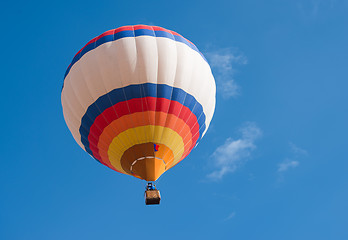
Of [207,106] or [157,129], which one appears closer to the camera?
[157,129]

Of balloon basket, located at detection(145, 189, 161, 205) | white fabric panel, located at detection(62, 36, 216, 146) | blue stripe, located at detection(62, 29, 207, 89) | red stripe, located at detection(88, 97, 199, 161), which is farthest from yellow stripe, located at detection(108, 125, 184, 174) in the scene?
blue stripe, located at detection(62, 29, 207, 89)

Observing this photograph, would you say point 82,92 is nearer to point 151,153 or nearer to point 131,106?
point 131,106

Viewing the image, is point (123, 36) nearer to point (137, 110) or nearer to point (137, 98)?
point (137, 98)

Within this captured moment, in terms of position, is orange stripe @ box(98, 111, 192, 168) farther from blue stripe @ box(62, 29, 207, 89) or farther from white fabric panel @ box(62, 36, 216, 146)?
blue stripe @ box(62, 29, 207, 89)

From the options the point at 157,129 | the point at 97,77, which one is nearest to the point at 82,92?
the point at 97,77

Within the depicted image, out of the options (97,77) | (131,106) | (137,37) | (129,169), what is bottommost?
(129,169)

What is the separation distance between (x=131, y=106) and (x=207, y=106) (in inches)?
101

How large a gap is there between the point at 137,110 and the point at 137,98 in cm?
33

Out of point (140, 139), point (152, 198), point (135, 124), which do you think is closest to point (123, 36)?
point (135, 124)

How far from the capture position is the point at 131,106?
1197 centimetres

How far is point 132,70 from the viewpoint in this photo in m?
12.0

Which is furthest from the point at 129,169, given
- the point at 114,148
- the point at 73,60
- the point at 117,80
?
the point at 73,60

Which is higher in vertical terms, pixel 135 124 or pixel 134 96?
pixel 134 96

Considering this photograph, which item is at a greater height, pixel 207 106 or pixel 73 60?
pixel 73 60
